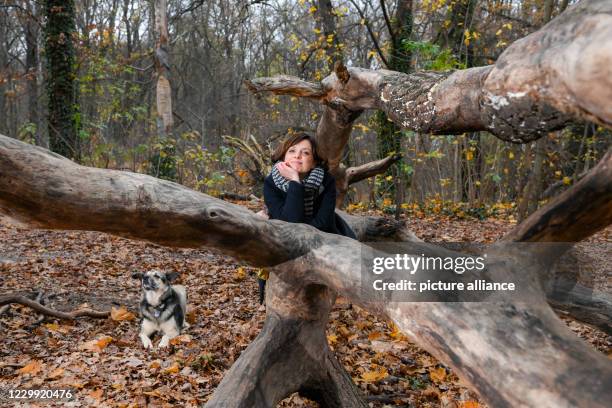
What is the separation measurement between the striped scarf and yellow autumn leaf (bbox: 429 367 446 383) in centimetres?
180

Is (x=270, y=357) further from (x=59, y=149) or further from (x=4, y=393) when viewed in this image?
(x=59, y=149)

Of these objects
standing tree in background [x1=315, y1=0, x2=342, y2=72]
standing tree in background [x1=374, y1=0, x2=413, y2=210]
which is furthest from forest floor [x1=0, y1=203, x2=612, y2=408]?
standing tree in background [x1=315, y1=0, x2=342, y2=72]

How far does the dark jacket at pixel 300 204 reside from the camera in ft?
11.7

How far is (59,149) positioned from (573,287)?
36.3 feet

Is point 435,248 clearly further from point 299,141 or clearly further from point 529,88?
point 299,141

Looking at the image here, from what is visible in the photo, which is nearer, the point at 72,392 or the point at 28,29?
the point at 72,392

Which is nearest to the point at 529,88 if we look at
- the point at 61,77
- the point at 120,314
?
the point at 120,314

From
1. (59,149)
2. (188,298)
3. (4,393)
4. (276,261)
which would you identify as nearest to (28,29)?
(59,149)

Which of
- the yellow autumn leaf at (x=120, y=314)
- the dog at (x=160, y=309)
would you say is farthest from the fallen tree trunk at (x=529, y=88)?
the yellow autumn leaf at (x=120, y=314)

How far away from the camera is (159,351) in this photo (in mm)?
4711

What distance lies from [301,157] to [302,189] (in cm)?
36

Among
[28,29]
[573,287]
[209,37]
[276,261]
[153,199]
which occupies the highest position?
[209,37]

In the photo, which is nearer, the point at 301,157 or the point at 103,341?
the point at 301,157

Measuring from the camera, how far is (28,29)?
56.5 ft
